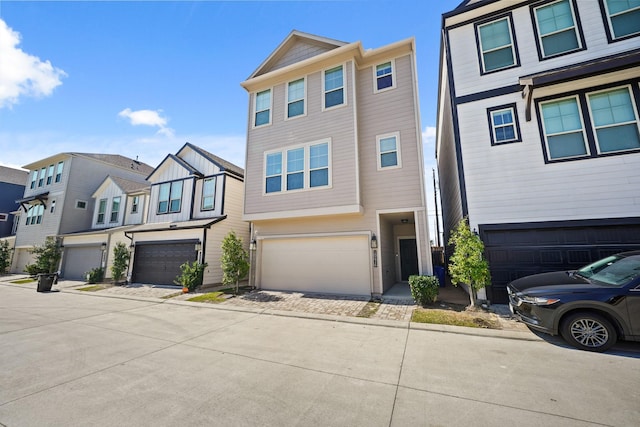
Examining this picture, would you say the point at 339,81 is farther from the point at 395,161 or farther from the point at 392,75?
the point at 395,161

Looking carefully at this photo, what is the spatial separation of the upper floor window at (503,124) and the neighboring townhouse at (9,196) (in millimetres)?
41003

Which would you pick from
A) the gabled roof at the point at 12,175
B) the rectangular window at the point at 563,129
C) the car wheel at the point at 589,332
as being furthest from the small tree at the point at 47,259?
the rectangular window at the point at 563,129

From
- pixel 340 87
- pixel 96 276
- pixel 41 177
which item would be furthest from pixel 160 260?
pixel 41 177

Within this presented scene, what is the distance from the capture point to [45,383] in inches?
140

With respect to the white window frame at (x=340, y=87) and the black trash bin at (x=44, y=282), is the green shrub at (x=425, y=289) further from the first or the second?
the black trash bin at (x=44, y=282)

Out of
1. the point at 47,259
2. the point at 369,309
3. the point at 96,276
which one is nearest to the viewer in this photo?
the point at 369,309

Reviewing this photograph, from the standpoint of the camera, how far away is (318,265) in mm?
10664

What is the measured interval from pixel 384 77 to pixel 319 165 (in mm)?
4758

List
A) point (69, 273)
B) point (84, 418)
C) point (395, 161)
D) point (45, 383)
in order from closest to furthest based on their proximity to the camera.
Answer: point (84, 418)
point (45, 383)
point (395, 161)
point (69, 273)

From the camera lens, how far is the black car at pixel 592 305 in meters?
4.39

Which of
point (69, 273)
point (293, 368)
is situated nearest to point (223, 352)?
point (293, 368)

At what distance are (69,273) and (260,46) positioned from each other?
20.2 metres

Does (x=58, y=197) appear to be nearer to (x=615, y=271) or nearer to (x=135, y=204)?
(x=135, y=204)

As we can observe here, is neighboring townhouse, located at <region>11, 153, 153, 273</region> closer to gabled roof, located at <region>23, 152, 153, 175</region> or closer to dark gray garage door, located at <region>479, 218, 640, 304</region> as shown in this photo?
gabled roof, located at <region>23, 152, 153, 175</region>
